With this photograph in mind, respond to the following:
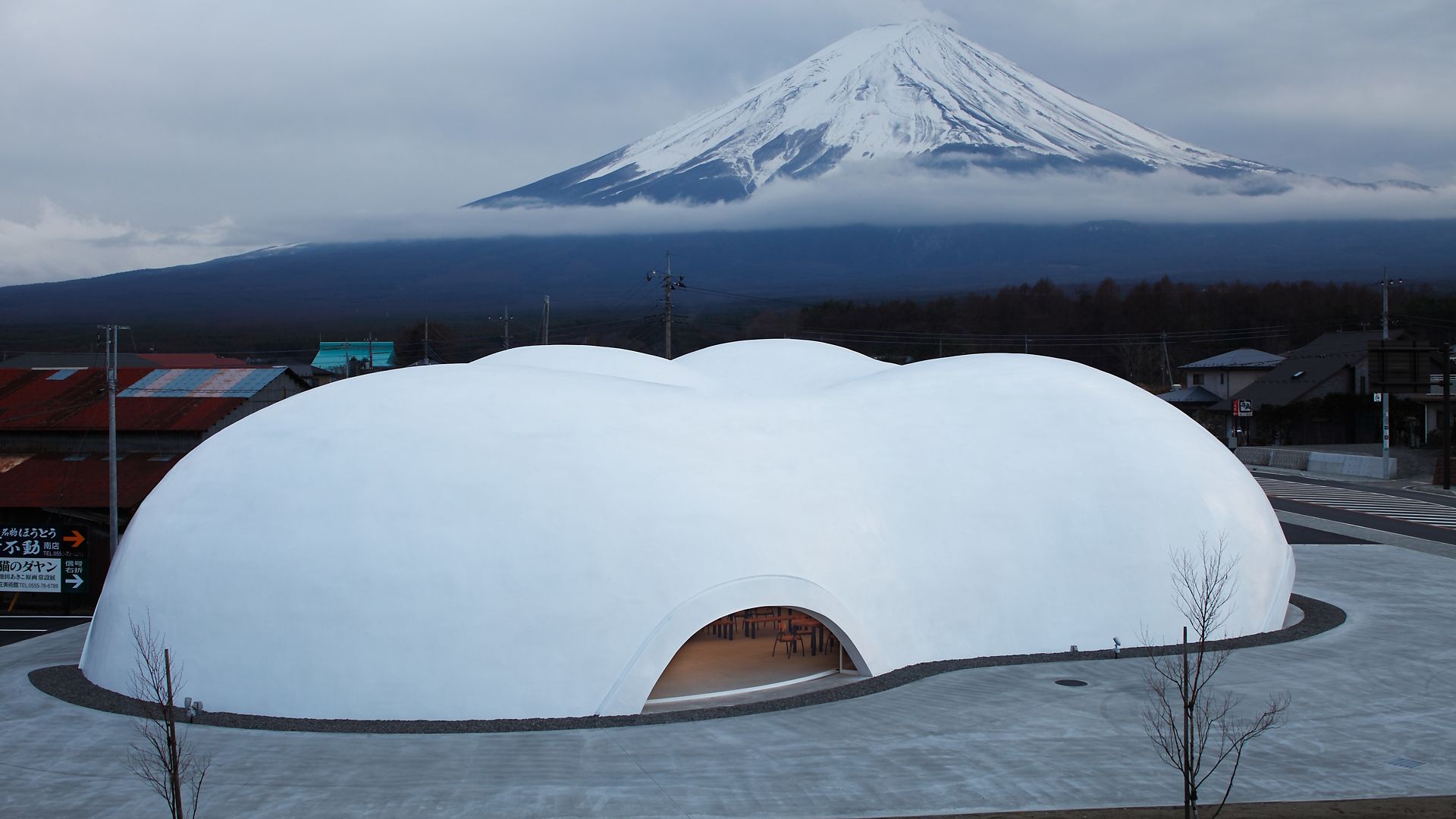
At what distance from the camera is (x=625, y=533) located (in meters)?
15.4

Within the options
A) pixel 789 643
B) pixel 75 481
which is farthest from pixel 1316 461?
pixel 75 481

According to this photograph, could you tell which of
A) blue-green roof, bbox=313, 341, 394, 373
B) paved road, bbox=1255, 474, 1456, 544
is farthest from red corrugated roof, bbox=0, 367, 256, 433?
blue-green roof, bbox=313, 341, 394, 373

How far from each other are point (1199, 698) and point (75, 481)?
25073 mm

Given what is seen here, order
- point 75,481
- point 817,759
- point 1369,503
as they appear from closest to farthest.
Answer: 1. point 817,759
2. point 75,481
3. point 1369,503

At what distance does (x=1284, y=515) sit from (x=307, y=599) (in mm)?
32816

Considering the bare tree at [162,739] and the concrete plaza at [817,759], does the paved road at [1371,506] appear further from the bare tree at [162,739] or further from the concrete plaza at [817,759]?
the bare tree at [162,739]

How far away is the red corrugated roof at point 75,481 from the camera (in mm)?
27078

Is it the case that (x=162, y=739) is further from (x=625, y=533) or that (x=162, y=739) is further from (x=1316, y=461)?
(x=1316, y=461)

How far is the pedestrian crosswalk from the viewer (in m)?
37.4

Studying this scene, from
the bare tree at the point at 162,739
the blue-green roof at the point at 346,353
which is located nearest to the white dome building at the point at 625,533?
the bare tree at the point at 162,739

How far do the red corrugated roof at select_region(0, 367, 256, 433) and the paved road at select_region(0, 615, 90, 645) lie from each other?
671cm

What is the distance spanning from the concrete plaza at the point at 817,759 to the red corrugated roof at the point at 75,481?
11370 mm

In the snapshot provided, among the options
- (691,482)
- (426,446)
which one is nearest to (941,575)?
(691,482)

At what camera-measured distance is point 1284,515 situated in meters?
38.0
